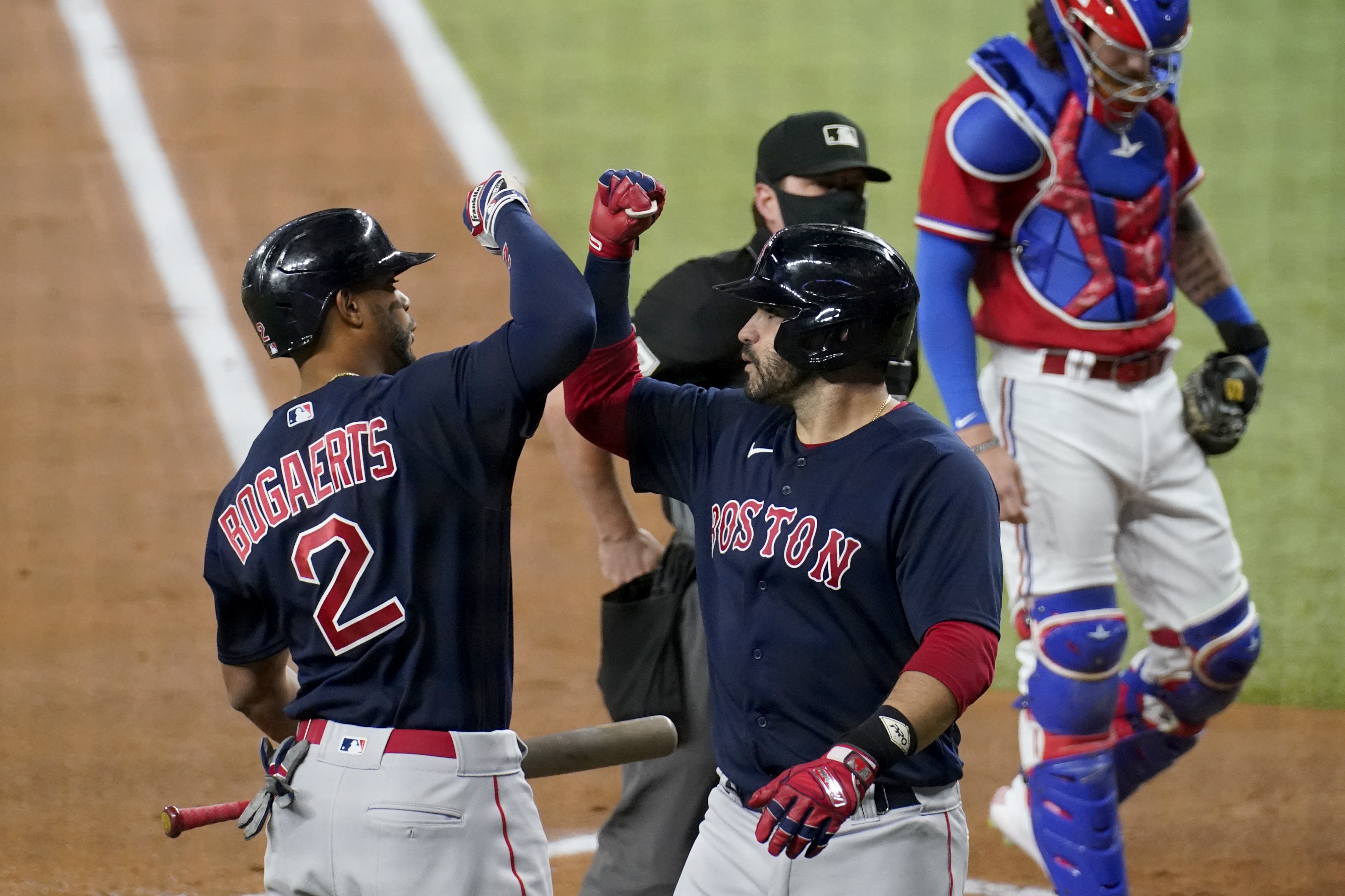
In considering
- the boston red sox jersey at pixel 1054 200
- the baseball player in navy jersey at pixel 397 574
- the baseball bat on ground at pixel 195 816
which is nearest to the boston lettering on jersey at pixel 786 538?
the baseball player in navy jersey at pixel 397 574

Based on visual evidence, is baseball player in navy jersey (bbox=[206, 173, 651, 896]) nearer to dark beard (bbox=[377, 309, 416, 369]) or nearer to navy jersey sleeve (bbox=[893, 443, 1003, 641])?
dark beard (bbox=[377, 309, 416, 369])

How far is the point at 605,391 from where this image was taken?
9.82 feet

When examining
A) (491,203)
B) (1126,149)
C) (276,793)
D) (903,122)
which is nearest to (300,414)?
(491,203)

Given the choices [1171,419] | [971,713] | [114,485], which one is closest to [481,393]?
[1171,419]

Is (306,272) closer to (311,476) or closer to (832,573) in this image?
(311,476)

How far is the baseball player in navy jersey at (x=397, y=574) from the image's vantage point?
8.62 feet

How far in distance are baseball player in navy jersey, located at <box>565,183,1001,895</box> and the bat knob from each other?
2.81ft

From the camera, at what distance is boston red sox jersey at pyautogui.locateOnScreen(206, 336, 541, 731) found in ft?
8.66

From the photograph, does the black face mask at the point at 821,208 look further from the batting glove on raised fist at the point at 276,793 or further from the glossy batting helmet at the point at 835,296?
the batting glove on raised fist at the point at 276,793

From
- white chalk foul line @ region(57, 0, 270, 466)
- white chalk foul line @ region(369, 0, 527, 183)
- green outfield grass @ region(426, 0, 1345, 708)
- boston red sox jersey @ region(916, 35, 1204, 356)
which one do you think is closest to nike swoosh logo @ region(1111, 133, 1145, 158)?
boston red sox jersey @ region(916, 35, 1204, 356)

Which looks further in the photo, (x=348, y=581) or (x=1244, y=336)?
(x=1244, y=336)

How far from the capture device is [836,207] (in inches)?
150

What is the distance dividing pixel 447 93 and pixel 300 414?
28.5 ft

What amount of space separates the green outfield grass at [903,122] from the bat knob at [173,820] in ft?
17.8
